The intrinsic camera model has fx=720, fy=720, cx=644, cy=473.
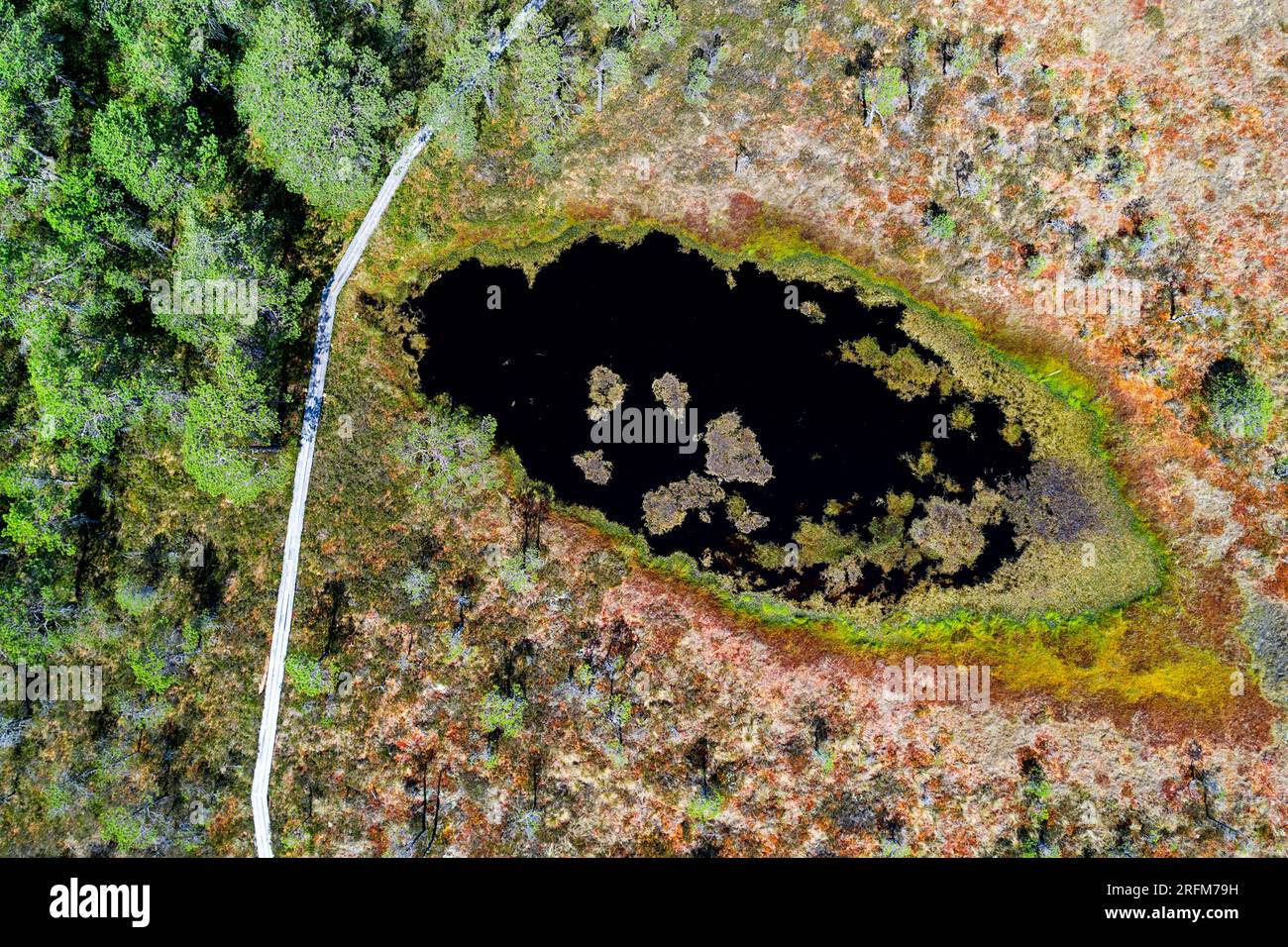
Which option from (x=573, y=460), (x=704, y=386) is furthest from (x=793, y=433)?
(x=573, y=460)

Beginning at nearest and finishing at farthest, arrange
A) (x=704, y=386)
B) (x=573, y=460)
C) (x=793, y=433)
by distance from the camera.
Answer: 1. (x=793, y=433)
2. (x=573, y=460)
3. (x=704, y=386)

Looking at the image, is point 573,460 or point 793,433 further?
point 573,460

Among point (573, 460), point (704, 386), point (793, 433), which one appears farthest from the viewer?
point (704, 386)

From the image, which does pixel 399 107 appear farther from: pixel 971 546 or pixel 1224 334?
pixel 1224 334

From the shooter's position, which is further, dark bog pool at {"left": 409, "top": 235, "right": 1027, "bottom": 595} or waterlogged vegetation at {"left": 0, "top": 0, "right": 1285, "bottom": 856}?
dark bog pool at {"left": 409, "top": 235, "right": 1027, "bottom": 595}

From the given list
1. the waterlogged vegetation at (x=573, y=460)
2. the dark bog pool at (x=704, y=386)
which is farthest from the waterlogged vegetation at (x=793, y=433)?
the waterlogged vegetation at (x=573, y=460)

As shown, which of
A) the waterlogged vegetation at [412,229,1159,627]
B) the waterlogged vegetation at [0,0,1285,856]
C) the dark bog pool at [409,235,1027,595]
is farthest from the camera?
the dark bog pool at [409,235,1027,595]

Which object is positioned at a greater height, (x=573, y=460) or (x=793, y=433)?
(x=793, y=433)

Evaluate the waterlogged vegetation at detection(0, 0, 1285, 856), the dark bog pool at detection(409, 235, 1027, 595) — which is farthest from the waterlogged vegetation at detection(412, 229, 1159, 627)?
the waterlogged vegetation at detection(0, 0, 1285, 856)

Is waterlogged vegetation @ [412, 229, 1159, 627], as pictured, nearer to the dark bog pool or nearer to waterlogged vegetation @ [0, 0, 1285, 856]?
the dark bog pool

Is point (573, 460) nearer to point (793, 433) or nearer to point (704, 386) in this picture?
point (704, 386)
